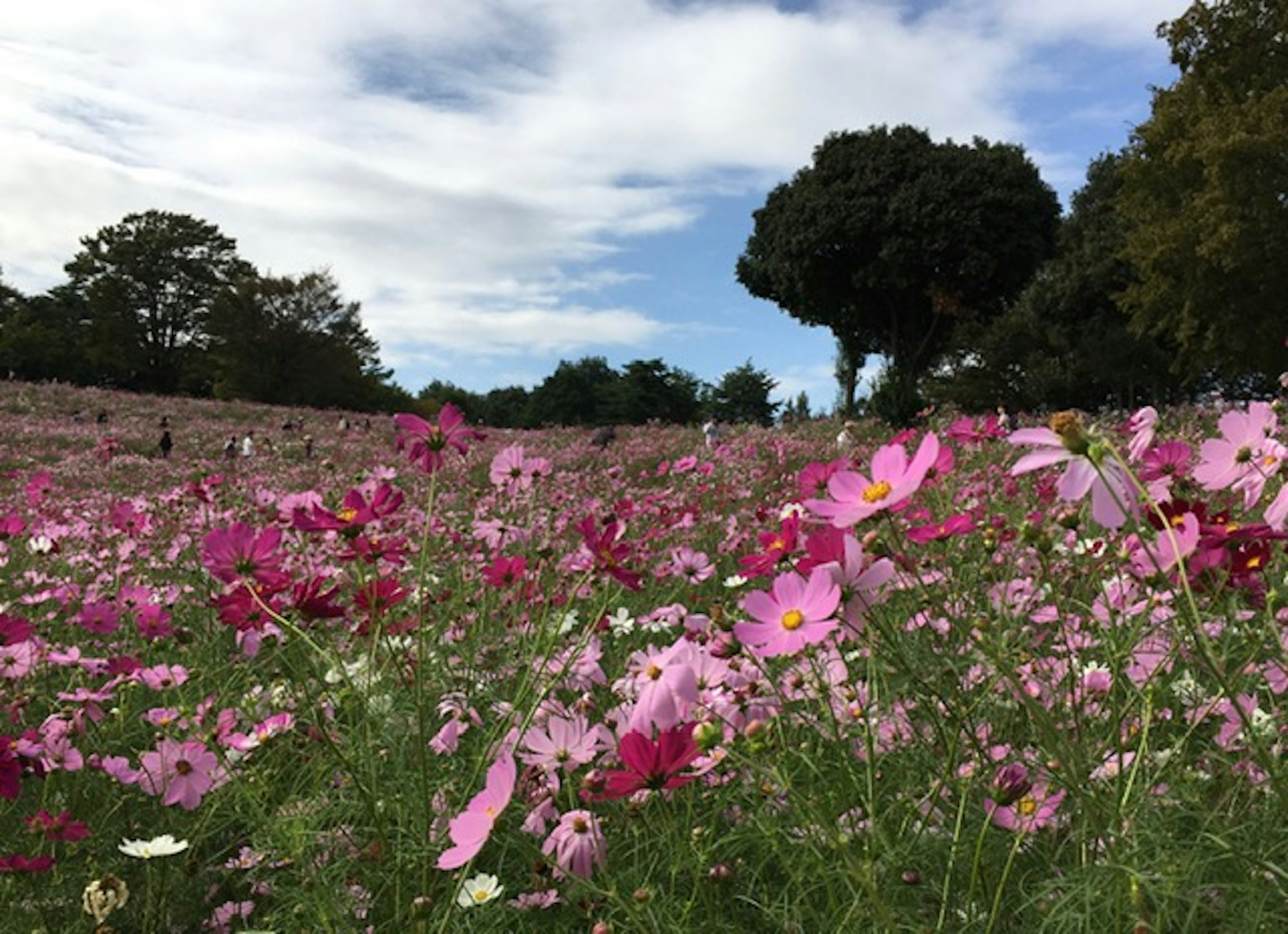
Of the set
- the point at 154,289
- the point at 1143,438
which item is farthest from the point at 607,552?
the point at 154,289

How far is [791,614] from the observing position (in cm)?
114

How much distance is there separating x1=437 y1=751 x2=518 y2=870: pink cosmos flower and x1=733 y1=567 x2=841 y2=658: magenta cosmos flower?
333mm

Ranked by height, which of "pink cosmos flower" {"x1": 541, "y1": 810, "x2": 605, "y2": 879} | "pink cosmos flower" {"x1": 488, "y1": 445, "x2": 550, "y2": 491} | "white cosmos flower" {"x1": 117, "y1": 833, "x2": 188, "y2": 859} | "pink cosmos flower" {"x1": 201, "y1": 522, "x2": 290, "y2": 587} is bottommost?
"white cosmos flower" {"x1": 117, "y1": 833, "x2": 188, "y2": 859}

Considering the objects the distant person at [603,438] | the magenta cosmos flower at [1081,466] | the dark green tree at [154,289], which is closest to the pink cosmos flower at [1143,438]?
the magenta cosmos flower at [1081,466]

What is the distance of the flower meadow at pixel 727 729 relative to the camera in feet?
3.75

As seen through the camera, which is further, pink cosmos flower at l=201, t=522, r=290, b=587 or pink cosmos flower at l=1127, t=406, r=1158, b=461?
pink cosmos flower at l=201, t=522, r=290, b=587

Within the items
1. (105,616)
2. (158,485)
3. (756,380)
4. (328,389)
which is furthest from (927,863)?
(756,380)

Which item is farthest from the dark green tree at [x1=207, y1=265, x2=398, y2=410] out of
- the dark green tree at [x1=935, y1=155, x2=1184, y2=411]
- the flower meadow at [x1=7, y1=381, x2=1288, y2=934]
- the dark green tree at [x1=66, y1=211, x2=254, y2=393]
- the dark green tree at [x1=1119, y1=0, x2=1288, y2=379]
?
the flower meadow at [x1=7, y1=381, x2=1288, y2=934]

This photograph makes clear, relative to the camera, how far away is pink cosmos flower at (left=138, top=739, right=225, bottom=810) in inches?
75.1

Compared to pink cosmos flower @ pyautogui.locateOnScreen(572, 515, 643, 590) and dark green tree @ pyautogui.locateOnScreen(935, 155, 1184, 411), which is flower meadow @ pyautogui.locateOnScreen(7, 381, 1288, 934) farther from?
dark green tree @ pyautogui.locateOnScreen(935, 155, 1184, 411)

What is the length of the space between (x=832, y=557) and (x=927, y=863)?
2.26 feet

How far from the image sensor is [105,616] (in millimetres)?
2549

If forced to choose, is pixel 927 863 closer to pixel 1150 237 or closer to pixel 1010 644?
pixel 1010 644

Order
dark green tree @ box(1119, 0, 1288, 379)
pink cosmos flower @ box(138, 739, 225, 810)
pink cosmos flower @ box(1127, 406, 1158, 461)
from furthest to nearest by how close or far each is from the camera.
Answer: dark green tree @ box(1119, 0, 1288, 379) < pink cosmos flower @ box(138, 739, 225, 810) < pink cosmos flower @ box(1127, 406, 1158, 461)
